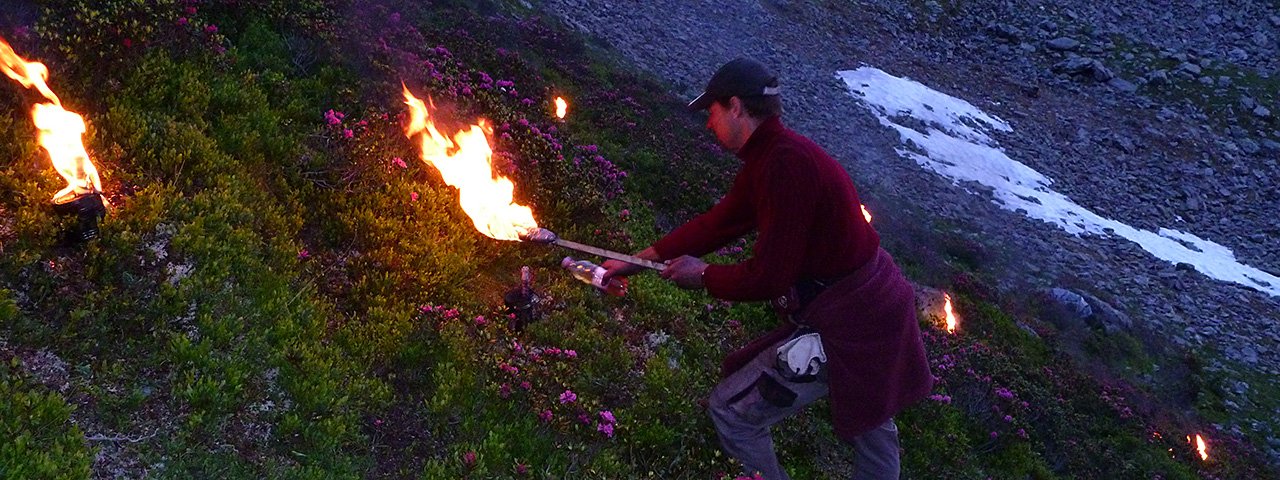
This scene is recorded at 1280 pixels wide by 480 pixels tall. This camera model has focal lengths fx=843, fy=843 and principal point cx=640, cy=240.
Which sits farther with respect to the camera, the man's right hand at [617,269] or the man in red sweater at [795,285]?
the man's right hand at [617,269]

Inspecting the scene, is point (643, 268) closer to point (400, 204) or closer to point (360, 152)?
point (400, 204)

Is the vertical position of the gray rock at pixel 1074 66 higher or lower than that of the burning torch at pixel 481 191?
lower

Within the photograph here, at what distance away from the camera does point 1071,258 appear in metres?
21.5

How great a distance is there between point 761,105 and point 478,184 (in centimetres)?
284

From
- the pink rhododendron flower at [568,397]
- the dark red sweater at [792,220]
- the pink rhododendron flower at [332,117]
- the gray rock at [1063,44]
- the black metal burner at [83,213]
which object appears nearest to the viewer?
the dark red sweater at [792,220]

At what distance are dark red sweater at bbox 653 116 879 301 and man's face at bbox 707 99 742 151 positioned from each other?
9 cm

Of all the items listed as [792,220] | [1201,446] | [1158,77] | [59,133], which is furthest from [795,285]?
[1158,77]

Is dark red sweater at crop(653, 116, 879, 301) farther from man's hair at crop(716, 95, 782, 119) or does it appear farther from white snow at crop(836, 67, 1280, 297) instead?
white snow at crop(836, 67, 1280, 297)

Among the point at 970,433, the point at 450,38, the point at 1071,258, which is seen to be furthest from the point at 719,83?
the point at 1071,258

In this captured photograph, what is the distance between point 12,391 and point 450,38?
10294 mm

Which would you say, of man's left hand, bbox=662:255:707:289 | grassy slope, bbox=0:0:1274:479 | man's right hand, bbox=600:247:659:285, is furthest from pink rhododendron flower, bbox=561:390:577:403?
man's left hand, bbox=662:255:707:289

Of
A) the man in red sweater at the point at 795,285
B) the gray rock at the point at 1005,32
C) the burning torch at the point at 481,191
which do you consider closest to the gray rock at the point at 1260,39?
the gray rock at the point at 1005,32

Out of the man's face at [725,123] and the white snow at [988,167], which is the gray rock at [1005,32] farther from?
the man's face at [725,123]

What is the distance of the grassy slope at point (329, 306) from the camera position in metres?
5.28
